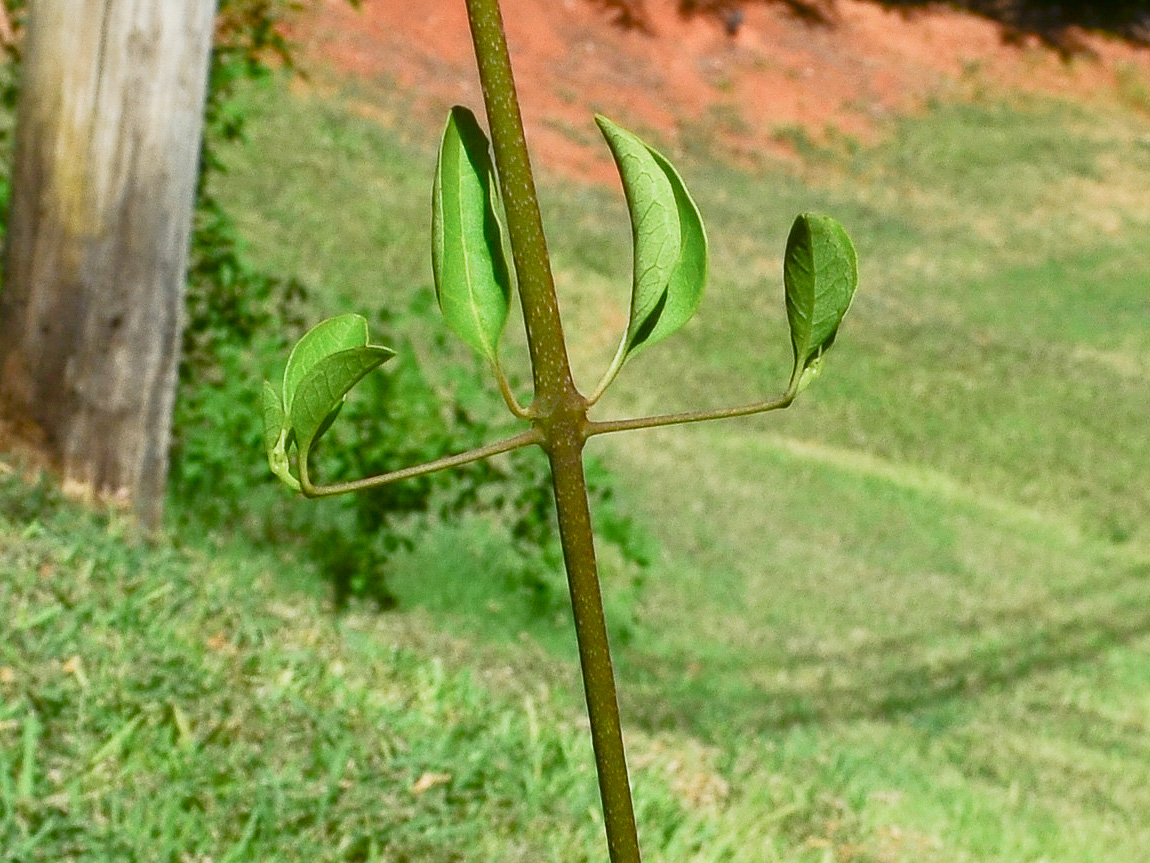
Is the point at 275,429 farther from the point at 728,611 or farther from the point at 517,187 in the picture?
the point at 728,611

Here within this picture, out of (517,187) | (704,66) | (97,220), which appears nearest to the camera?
(517,187)

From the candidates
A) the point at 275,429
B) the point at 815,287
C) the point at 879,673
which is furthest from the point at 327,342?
the point at 879,673

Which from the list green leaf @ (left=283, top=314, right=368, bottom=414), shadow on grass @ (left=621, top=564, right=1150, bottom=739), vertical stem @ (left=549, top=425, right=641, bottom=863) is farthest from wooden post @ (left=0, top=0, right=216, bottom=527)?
vertical stem @ (left=549, top=425, right=641, bottom=863)

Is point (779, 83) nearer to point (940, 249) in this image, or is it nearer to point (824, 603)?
point (940, 249)

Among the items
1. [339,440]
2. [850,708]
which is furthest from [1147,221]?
[339,440]

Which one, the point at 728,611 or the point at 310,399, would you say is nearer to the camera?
the point at 310,399

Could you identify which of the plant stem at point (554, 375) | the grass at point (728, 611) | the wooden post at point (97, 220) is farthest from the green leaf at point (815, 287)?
the wooden post at point (97, 220)

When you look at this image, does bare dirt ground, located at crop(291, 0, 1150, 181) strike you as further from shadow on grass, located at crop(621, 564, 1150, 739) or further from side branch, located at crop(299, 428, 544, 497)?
side branch, located at crop(299, 428, 544, 497)
